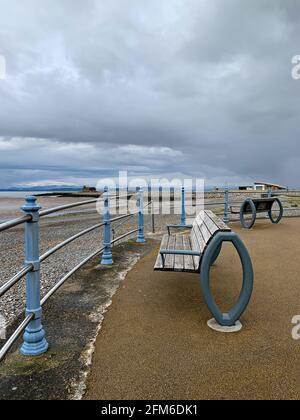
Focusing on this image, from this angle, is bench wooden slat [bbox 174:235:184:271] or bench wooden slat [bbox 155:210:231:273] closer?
bench wooden slat [bbox 155:210:231:273]

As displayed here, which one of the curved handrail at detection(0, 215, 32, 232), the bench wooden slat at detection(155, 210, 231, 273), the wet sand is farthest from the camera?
the bench wooden slat at detection(155, 210, 231, 273)

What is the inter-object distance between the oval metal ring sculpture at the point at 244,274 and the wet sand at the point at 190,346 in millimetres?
173

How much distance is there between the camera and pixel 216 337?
294cm

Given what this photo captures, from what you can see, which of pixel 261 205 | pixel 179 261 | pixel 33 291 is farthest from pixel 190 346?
pixel 261 205

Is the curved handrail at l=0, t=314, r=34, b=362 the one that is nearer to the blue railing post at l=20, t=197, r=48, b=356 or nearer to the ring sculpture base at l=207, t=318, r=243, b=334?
the blue railing post at l=20, t=197, r=48, b=356

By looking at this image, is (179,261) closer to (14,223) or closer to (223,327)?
(223,327)

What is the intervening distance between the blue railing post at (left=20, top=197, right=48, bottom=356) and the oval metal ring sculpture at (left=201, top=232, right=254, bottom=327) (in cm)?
150

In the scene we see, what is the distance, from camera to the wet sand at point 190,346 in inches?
88.5

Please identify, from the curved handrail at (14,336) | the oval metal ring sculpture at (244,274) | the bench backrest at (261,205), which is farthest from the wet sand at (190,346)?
the bench backrest at (261,205)

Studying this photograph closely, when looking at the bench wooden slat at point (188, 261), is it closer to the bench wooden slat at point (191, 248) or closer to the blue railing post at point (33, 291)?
the bench wooden slat at point (191, 248)

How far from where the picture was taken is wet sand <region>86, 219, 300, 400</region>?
2.25 m

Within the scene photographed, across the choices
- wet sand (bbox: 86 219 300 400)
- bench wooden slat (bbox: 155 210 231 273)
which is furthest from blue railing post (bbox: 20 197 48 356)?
bench wooden slat (bbox: 155 210 231 273)
